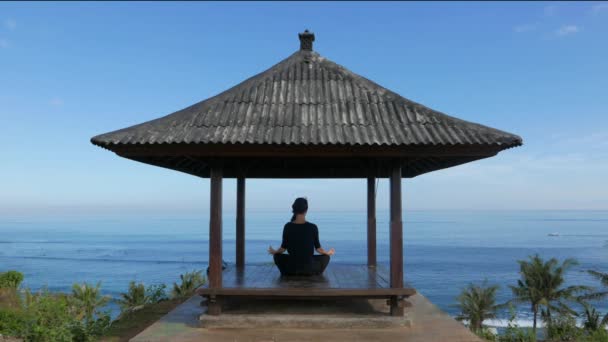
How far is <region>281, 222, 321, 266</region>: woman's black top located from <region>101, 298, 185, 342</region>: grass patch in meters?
2.78

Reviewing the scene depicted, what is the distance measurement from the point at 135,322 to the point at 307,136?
16.3 feet

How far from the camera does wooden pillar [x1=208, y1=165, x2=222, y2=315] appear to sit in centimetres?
718

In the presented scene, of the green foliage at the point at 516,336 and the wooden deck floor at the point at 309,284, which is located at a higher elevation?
the wooden deck floor at the point at 309,284

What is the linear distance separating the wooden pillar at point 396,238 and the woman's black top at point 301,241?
121cm

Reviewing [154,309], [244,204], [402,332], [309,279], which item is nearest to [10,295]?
[154,309]

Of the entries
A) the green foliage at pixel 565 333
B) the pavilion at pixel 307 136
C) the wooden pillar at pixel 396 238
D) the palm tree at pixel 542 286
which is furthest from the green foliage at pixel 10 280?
the palm tree at pixel 542 286

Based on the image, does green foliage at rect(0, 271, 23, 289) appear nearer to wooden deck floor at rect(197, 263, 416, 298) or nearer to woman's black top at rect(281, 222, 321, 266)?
wooden deck floor at rect(197, 263, 416, 298)

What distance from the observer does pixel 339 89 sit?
26.4ft

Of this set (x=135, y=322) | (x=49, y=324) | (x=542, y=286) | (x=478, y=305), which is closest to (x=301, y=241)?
(x=135, y=322)

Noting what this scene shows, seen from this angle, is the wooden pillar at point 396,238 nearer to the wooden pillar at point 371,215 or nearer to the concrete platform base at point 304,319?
the concrete platform base at point 304,319

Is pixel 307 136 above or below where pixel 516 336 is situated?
above

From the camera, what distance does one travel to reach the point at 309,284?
7.59m

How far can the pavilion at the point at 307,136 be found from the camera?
21.7ft

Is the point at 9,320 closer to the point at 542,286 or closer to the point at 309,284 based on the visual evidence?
the point at 309,284
